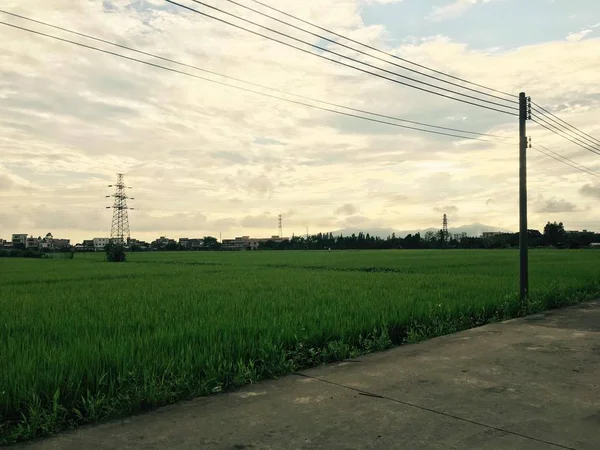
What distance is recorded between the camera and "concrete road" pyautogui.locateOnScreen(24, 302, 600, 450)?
345 cm

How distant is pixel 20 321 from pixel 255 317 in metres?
4.05

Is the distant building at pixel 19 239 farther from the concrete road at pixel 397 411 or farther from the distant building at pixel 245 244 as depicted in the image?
the concrete road at pixel 397 411

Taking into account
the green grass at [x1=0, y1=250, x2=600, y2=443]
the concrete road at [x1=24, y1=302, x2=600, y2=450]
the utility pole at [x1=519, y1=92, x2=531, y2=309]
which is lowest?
the concrete road at [x1=24, y1=302, x2=600, y2=450]

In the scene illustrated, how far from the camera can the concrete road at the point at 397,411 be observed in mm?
3453

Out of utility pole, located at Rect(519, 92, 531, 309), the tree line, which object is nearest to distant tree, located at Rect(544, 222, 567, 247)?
the tree line

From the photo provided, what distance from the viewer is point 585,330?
817 cm

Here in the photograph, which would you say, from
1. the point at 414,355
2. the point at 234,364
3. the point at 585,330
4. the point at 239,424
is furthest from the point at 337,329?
the point at 585,330

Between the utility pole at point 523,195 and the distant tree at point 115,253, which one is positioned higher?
the utility pole at point 523,195

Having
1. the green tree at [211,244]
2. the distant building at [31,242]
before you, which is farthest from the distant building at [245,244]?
the distant building at [31,242]

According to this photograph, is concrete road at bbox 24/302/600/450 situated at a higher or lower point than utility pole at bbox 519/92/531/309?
lower

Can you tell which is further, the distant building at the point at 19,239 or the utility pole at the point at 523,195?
the distant building at the point at 19,239

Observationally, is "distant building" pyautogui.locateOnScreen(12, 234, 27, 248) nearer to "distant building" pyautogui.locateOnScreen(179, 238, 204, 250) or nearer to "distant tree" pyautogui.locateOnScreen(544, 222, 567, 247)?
"distant building" pyautogui.locateOnScreen(179, 238, 204, 250)

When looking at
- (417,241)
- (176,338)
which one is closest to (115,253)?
(176,338)

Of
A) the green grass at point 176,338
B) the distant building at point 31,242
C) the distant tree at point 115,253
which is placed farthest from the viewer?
the distant building at point 31,242
